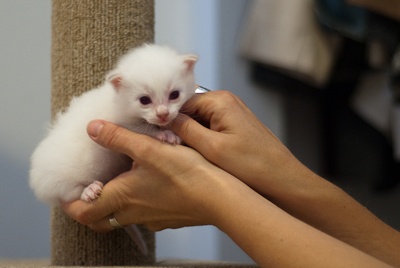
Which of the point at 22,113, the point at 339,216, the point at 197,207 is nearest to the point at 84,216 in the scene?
the point at 197,207

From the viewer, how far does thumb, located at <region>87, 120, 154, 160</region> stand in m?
0.87

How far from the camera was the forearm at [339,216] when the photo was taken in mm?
929

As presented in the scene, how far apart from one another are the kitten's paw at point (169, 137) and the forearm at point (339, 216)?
289mm

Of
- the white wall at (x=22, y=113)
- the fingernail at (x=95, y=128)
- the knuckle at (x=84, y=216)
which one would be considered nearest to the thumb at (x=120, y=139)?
the fingernail at (x=95, y=128)

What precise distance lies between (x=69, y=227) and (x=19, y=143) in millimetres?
683

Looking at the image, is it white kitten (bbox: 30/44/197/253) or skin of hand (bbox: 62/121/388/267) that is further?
white kitten (bbox: 30/44/197/253)

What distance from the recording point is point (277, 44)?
1911mm

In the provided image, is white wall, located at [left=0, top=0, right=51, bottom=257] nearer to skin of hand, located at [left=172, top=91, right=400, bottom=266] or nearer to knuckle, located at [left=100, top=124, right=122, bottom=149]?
knuckle, located at [left=100, top=124, right=122, bottom=149]

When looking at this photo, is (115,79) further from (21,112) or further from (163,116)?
(21,112)

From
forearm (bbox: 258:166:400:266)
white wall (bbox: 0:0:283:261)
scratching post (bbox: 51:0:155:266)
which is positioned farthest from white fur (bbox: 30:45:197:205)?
white wall (bbox: 0:0:283:261)

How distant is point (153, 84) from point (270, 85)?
64.7 inches

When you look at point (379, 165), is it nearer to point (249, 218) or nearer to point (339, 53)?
point (339, 53)

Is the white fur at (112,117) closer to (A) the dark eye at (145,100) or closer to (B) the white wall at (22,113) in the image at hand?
(A) the dark eye at (145,100)

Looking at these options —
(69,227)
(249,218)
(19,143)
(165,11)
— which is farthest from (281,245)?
(165,11)
